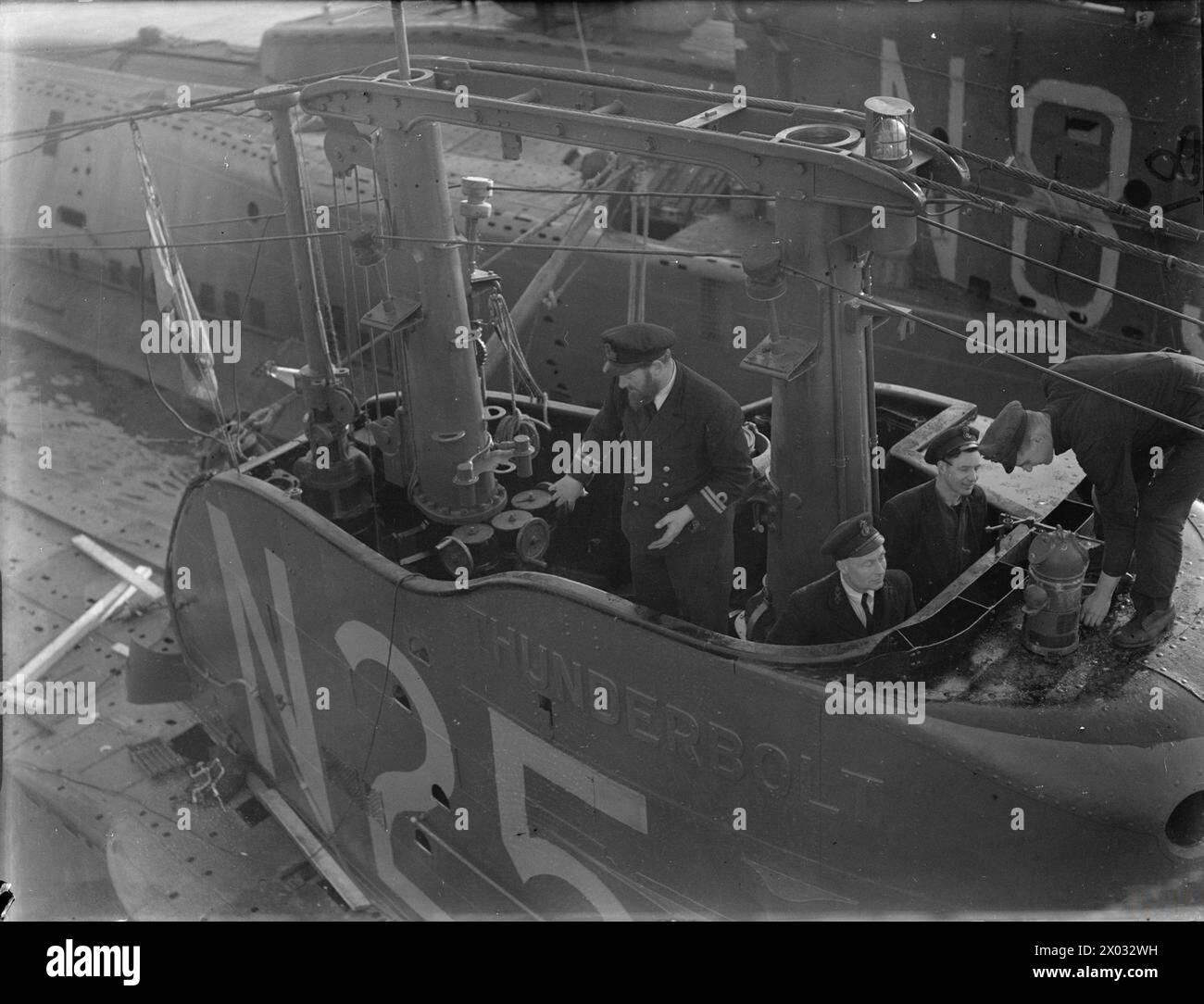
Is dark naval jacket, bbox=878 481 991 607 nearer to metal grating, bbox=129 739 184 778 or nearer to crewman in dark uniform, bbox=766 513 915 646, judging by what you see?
crewman in dark uniform, bbox=766 513 915 646

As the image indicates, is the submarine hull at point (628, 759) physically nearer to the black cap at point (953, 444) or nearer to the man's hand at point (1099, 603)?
the man's hand at point (1099, 603)

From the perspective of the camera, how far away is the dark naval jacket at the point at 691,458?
269 inches

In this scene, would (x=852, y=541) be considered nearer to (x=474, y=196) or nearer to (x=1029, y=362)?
(x=1029, y=362)

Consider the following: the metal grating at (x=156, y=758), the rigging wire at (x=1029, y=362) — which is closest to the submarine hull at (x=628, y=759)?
the rigging wire at (x=1029, y=362)

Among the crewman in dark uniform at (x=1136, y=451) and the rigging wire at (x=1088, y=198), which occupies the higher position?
the rigging wire at (x=1088, y=198)

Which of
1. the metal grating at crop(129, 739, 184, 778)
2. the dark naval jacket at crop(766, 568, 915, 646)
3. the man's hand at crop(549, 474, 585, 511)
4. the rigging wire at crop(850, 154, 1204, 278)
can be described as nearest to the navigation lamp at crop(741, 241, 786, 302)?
the rigging wire at crop(850, 154, 1204, 278)

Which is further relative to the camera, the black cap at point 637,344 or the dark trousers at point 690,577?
the dark trousers at point 690,577

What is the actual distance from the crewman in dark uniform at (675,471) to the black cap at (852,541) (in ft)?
2.15

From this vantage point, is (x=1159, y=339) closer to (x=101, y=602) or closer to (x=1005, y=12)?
(x=1005, y=12)

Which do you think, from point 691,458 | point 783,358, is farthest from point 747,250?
point 691,458

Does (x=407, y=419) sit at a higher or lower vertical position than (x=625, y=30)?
lower

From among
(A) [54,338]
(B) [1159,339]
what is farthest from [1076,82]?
(A) [54,338]

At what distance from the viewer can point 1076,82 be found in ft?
35.9

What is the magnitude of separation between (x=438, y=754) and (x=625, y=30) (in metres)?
10.1
